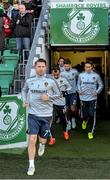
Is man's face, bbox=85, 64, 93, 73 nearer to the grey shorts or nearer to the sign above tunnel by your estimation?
the sign above tunnel

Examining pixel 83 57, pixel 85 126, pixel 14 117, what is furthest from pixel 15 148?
pixel 83 57

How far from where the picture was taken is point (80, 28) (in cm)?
1559

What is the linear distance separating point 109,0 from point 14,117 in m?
A: 6.28

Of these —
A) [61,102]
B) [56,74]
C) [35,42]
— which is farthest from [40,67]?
[35,42]

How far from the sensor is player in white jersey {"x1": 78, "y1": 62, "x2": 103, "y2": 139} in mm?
13555

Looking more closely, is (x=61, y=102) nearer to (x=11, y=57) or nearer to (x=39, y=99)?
(x=11, y=57)

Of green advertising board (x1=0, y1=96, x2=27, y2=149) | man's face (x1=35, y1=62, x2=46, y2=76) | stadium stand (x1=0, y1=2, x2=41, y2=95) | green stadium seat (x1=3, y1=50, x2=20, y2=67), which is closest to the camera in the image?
man's face (x1=35, y1=62, x2=46, y2=76)

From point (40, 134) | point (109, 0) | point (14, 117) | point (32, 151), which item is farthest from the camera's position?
point (109, 0)

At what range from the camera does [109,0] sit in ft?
54.5

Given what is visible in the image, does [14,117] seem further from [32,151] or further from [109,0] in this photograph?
[109,0]

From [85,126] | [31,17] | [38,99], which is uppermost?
[31,17]

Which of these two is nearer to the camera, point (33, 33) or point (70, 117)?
point (70, 117)

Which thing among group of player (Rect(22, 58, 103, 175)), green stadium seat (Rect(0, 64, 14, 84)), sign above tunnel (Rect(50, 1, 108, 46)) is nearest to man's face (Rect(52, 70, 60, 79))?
group of player (Rect(22, 58, 103, 175))

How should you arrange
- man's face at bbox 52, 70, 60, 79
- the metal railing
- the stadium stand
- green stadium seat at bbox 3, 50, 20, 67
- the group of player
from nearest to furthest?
the group of player
man's face at bbox 52, 70, 60, 79
the metal railing
the stadium stand
green stadium seat at bbox 3, 50, 20, 67
